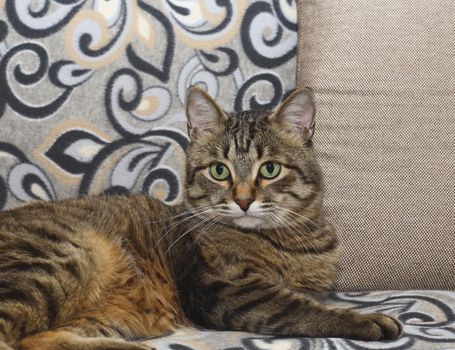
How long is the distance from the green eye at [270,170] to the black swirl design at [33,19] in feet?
2.12

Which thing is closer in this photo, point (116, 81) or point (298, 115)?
point (298, 115)

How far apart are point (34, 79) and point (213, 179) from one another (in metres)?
0.54

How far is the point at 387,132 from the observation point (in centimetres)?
158

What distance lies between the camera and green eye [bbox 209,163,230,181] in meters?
1.45

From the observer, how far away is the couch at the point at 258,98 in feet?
5.04

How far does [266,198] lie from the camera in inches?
54.9

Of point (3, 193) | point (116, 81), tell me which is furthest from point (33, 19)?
point (3, 193)

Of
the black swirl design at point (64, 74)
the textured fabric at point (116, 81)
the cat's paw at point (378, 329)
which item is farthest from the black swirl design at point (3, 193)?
the cat's paw at point (378, 329)

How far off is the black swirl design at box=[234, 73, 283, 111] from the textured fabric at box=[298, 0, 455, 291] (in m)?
0.08

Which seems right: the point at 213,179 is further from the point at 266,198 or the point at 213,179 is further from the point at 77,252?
the point at 77,252

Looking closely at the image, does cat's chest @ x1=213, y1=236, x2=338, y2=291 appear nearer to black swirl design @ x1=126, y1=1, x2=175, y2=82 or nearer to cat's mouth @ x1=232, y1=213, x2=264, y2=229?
cat's mouth @ x1=232, y1=213, x2=264, y2=229

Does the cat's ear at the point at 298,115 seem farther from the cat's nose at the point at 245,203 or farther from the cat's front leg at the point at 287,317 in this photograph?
the cat's front leg at the point at 287,317

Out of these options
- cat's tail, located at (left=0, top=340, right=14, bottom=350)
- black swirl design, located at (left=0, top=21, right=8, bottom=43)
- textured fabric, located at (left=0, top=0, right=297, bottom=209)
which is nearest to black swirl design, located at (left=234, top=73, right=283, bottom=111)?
textured fabric, located at (left=0, top=0, right=297, bottom=209)

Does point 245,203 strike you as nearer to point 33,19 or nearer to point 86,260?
point 86,260
